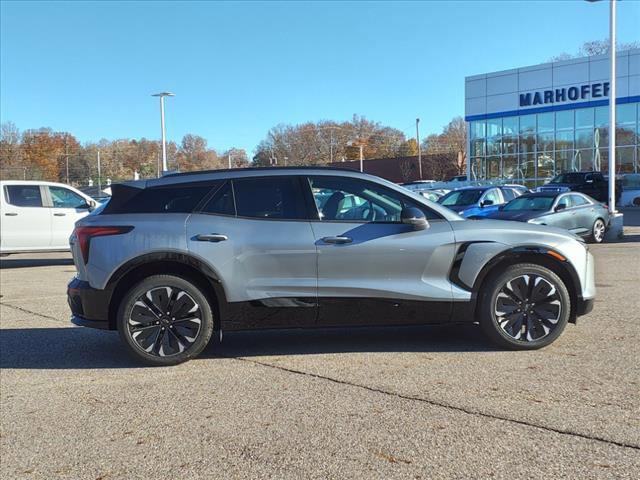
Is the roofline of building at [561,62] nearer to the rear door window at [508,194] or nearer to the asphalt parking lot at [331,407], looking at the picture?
the rear door window at [508,194]

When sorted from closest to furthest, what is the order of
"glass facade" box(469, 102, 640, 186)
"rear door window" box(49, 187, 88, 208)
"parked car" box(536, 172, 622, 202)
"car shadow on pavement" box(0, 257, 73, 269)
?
"rear door window" box(49, 187, 88, 208) < "car shadow on pavement" box(0, 257, 73, 269) < "parked car" box(536, 172, 622, 202) < "glass facade" box(469, 102, 640, 186)

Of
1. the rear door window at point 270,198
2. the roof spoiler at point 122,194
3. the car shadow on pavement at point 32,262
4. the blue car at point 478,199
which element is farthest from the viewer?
the blue car at point 478,199

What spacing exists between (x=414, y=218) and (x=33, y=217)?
35.8 ft

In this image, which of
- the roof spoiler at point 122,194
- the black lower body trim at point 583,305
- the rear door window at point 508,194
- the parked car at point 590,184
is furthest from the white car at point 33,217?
the parked car at point 590,184

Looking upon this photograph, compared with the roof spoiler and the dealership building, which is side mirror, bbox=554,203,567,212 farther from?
the dealership building

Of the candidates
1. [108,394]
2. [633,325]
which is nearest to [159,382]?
[108,394]

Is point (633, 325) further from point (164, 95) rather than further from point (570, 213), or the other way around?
point (164, 95)

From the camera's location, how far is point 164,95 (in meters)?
39.5

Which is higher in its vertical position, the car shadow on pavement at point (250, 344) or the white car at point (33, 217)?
the white car at point (33, 217)

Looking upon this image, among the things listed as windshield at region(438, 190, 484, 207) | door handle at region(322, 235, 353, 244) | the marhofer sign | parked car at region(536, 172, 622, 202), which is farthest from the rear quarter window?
the marhofer sign

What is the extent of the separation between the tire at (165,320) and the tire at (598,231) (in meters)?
13.0

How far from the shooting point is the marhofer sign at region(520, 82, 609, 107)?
1436 inches

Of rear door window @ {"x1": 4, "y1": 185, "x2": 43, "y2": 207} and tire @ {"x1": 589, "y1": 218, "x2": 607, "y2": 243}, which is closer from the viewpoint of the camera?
rear door window @ {"x1": 4, "y1": 185, "x2": 43, "y2": 207}

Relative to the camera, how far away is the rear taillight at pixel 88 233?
5.36 metres
